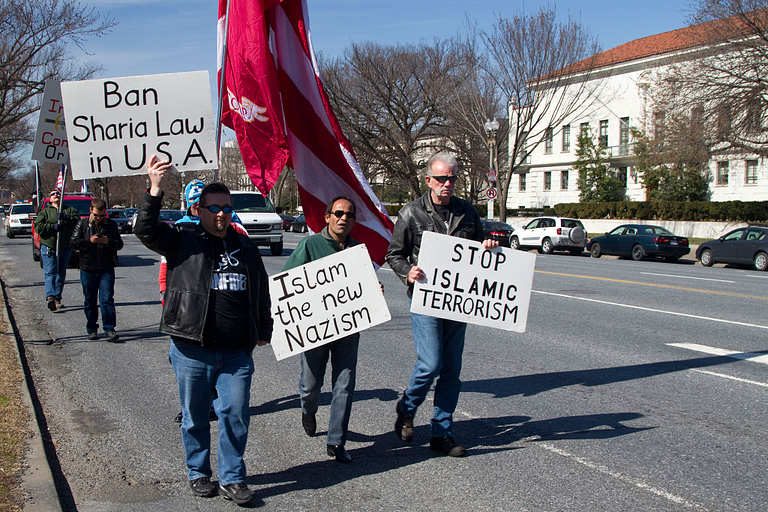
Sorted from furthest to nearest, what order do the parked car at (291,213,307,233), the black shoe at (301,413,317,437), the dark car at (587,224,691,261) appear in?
the parked car at (291,213,307,233)
the dark car at (587,224,691,261)
the black shoe at (301,413,317,437)

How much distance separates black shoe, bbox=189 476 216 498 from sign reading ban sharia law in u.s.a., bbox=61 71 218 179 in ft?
6.69

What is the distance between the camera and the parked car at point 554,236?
1211 inches

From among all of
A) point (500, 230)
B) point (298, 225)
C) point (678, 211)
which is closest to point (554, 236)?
point (500, 230)

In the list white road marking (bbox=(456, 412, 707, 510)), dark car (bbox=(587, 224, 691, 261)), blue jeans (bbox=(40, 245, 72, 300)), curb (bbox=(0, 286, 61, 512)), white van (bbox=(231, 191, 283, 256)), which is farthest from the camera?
dark car (bbox=(587, 224, 691, 261))

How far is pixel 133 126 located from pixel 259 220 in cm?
1847

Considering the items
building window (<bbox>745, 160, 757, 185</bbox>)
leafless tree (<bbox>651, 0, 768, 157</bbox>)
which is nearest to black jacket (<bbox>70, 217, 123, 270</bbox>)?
leafless tree (<bbox>651, 0, 768, 157</bbox>)

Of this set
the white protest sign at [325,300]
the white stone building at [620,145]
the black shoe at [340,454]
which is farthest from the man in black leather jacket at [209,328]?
the white stone building at [620,145]

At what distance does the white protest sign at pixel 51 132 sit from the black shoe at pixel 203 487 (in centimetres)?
749

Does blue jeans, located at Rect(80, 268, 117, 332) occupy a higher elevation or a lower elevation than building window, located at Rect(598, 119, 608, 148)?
lower

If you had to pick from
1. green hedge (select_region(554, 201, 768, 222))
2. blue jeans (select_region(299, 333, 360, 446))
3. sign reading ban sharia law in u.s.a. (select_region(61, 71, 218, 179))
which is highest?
sign reading ban sharia law in u.s.a. (select_region(61, 71, 218, 179))

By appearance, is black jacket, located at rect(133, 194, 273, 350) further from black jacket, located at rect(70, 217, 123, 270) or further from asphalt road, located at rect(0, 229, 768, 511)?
black jacket, located at rect(70, 217, 123, 270)

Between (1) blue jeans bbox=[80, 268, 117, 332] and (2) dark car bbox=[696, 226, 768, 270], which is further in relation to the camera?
(2) dark car bbox=[696, 226, 768, 270]

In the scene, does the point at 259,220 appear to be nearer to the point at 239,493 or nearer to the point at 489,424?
the point at 489,424

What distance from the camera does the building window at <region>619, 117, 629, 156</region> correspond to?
56062 mm
